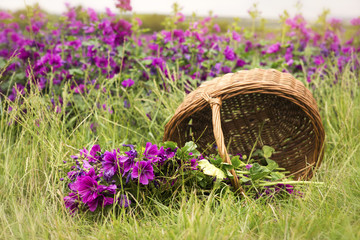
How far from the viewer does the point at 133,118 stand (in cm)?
238

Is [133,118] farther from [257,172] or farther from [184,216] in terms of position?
[184,216]

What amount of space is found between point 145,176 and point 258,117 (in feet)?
3.10

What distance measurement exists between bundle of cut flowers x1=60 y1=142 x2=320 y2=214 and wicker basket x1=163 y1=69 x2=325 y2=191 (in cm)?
12

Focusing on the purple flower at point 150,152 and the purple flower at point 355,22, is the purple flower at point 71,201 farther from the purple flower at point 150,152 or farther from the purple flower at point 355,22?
the purple flower at point 355,22

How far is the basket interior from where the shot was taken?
194 cm

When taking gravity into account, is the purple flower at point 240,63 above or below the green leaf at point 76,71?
above

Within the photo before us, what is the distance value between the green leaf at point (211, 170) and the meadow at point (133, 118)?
83 millimetres

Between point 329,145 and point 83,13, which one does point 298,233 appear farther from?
point 83,13

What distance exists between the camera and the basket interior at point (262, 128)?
1.94m

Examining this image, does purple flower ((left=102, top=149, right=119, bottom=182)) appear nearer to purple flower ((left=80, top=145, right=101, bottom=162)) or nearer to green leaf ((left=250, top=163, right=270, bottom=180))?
purple flower ((left=80, top=145, right=101, bottom=162))

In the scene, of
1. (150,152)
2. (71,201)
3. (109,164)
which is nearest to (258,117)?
(150,152)

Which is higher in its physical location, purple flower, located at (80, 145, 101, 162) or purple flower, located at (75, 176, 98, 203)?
purple flower, located at (80, 145, 101, 162)

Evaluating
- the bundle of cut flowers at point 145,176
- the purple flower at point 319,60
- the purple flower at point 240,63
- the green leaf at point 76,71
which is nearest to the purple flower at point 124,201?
the bundle of cut flowers at point 145,176

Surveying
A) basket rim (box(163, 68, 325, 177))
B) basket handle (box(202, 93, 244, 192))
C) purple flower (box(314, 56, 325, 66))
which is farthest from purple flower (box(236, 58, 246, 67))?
basket handle (box(202, 93, 244, 192))
